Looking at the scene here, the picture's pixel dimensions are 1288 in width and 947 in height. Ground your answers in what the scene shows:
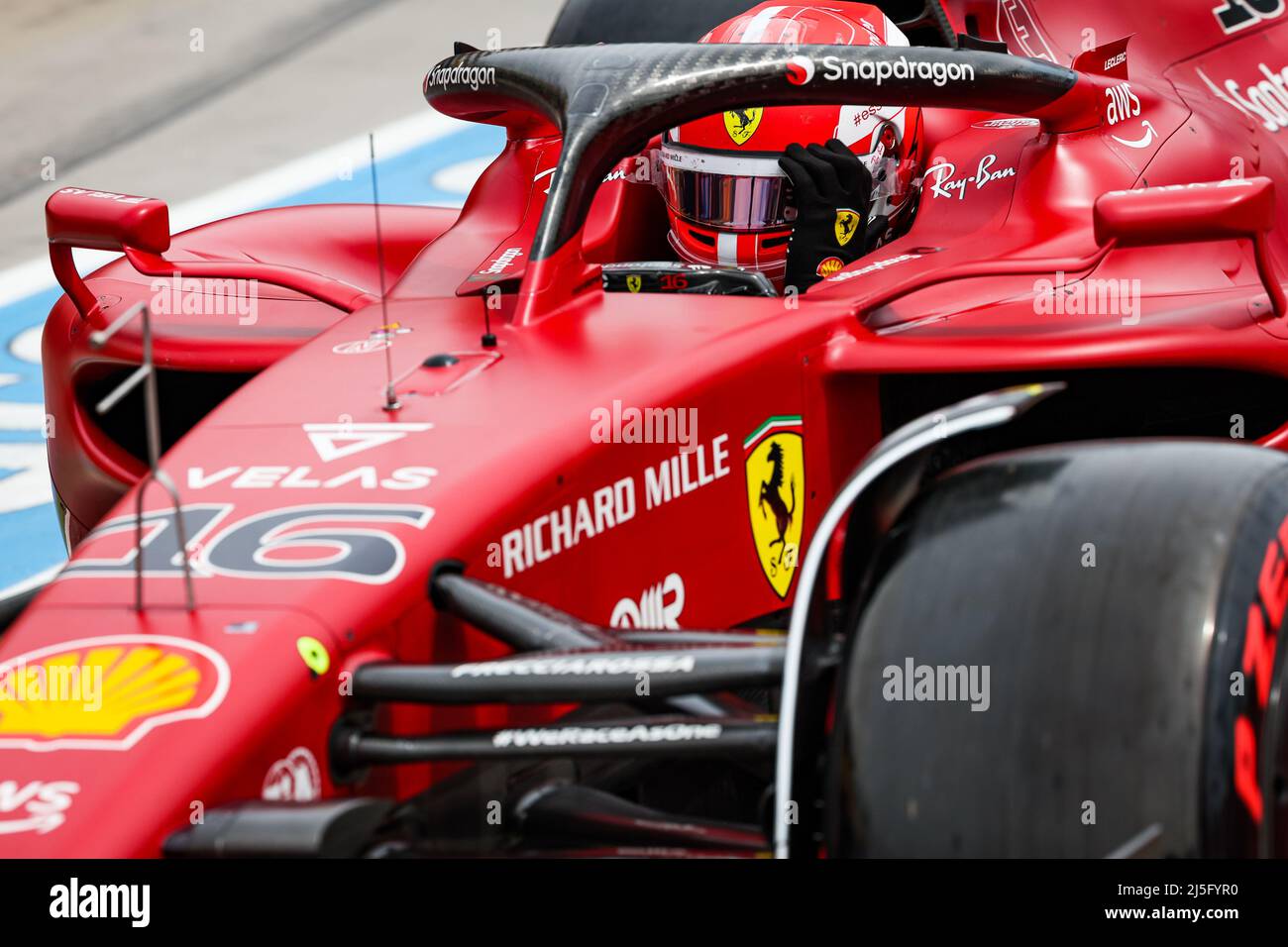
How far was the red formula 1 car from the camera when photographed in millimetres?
1843

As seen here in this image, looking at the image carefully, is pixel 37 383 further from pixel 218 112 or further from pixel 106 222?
pixel 218 112

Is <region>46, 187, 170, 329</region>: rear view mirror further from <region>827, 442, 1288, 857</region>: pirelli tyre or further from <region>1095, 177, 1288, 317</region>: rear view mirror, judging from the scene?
<region>827, 442, 1288, 857</region>: pirelli tyre

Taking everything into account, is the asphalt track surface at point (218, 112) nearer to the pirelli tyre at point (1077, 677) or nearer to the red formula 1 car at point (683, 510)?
the red formula 1 car at point (683, 510)

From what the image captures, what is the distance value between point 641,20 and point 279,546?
3.35m

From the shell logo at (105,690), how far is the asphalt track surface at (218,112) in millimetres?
4052

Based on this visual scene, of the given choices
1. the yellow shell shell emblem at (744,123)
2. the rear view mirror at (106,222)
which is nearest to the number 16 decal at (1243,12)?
the yellow shell shell emblem at (744,123)

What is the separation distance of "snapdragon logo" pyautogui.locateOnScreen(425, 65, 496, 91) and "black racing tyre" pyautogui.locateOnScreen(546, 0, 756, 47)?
1.38 meters

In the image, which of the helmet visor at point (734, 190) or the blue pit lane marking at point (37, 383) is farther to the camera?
the blue pit lane marking at point (37, 383)

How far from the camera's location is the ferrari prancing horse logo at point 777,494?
2.87 m

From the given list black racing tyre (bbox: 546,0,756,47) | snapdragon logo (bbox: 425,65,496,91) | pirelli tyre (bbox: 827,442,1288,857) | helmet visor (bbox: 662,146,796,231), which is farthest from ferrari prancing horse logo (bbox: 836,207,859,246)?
black racing tyre (bbox: 546,0,756,47)

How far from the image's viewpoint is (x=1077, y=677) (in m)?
1.80

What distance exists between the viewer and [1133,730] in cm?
176
